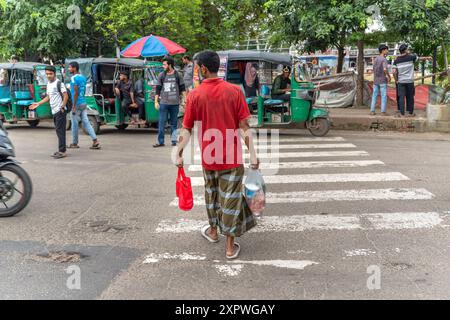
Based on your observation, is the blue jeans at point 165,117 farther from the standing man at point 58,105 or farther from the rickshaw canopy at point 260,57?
the rickshaw canopy at point 260,57

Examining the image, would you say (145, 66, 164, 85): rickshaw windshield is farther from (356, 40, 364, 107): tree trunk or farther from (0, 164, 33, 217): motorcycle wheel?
(0, 164, 33, 217): motorcycle wheel

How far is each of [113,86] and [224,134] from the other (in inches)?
398

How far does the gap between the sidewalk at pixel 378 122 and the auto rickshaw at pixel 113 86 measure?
4.94m

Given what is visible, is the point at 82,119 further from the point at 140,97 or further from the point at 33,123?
the point at 33,123

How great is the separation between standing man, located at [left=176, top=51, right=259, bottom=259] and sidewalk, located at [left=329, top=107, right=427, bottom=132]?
9.95 m

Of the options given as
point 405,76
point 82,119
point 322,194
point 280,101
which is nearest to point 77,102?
point 82,119

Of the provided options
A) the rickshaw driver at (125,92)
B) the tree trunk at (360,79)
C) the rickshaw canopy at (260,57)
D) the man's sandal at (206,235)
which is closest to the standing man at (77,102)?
the rickshaw driver at (125,92)

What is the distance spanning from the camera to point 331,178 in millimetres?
8023

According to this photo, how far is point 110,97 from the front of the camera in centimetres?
1474

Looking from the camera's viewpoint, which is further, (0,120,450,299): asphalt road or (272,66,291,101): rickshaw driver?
(272,66,291,101): rickshaw driver

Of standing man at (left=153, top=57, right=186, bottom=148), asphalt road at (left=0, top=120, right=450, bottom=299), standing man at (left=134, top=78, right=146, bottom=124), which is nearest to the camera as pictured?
asphalt road at (left=0, top=120, right=450, bottom=299)

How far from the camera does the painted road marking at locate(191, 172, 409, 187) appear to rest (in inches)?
311

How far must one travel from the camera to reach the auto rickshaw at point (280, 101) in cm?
1255

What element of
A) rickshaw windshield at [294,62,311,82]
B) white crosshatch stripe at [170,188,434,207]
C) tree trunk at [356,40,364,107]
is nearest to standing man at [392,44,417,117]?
tree trunk at [356,40,364,107]
